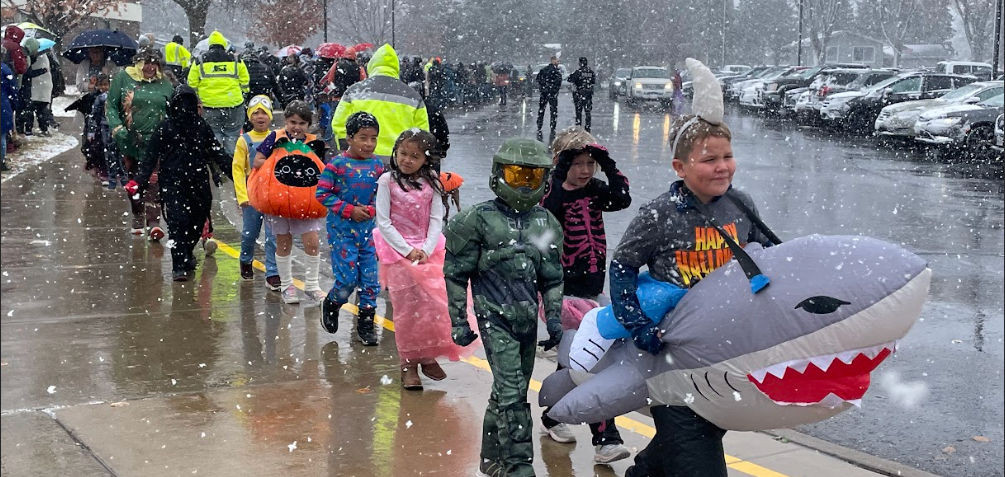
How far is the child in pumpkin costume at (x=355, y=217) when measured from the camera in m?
7.09

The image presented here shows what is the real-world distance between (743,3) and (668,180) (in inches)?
3604

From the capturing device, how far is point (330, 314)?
742 cm

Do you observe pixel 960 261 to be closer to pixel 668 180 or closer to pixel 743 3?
pixel 668 180

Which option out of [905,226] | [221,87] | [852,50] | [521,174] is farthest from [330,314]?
[852,50]

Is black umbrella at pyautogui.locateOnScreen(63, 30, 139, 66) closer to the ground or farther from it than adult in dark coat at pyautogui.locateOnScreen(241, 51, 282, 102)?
farther from it

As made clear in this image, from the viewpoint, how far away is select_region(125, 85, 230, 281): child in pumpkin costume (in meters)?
9.34

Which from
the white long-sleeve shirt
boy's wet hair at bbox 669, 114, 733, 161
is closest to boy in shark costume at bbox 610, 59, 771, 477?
boy's wet hair at bbox 669, 114, 733, 161

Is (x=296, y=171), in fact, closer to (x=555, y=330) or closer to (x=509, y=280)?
(x=509, y=280)

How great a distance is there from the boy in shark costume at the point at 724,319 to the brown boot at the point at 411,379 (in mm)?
2120

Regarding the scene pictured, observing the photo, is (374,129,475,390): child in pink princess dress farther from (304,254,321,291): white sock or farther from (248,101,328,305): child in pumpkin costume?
(304,254,321,291): white sock

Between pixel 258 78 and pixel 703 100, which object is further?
pixel 258 78

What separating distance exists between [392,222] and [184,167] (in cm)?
350

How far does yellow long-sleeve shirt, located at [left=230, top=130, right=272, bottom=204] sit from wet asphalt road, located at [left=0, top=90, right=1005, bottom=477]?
2.44 ft

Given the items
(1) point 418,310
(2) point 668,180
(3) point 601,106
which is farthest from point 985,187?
(3) point 601,106
